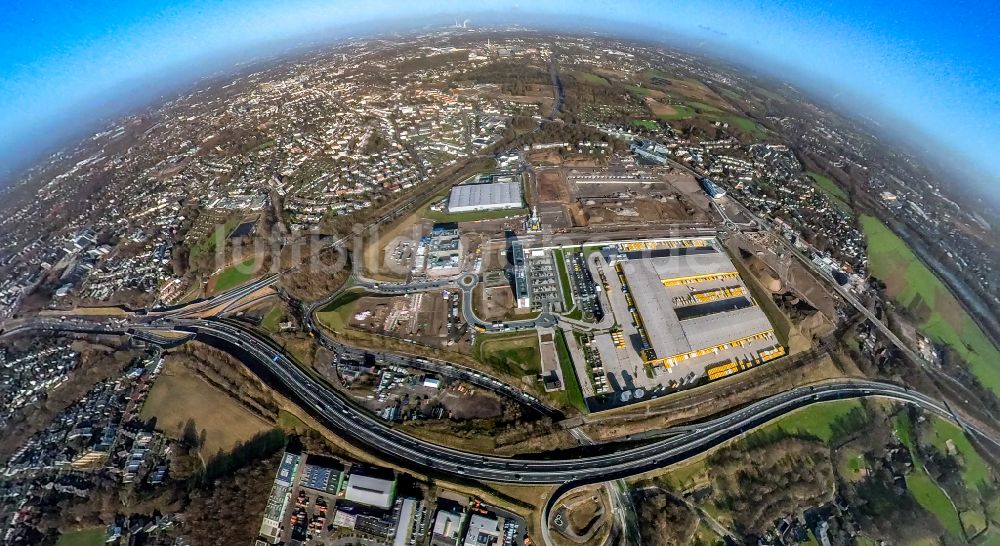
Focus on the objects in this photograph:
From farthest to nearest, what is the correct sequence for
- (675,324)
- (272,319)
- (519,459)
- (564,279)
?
(564,279), (272,319), (675,324), (519,459)

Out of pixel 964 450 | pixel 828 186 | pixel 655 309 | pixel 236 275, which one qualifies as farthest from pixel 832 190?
pixel 236 275

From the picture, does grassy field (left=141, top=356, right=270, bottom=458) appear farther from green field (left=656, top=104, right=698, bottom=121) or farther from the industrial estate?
green field (left=656, top=104, right=698, bottom=121)

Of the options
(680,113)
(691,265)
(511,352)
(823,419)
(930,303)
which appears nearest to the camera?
(823,419)

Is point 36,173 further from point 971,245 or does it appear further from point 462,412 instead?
point 971,245

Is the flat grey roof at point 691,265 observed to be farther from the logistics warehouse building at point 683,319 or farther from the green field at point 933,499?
the green field at point 933,499

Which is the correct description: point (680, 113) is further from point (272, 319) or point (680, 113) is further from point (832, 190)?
point (272, 319)

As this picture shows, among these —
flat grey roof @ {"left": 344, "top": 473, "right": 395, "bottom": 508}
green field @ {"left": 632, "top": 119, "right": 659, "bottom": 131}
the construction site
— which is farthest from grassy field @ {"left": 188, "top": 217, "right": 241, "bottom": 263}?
green field @ {"left": 632, "top": 119, "right": 659, "bottom": 131}

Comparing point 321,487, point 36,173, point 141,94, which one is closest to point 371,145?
point 321,487

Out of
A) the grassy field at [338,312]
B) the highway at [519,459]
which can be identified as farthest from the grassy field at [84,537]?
the grassy field at [338,312]

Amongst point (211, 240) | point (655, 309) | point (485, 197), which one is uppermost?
point (485, 197)
